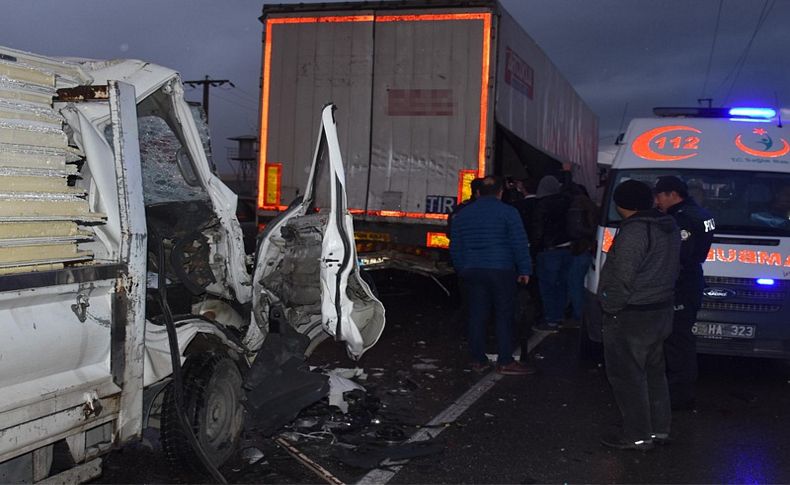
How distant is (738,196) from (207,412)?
17.7ft

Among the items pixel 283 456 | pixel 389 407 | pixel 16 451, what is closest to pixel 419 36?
pixel 389 407

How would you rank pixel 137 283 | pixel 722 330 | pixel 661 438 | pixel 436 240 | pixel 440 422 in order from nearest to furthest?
pixel 137 283, pixel 661 438, pixel 440 422, pixel 722 330, pixel 436 240

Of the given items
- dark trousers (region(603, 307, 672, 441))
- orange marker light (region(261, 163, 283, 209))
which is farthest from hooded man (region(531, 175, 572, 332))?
dark trousers (region(603, 307, 672, 441))

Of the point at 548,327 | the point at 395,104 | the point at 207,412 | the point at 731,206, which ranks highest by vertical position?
the point at 395,104

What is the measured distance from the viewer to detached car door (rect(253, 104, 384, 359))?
16.4 ft

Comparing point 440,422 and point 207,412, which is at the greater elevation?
point 207,412

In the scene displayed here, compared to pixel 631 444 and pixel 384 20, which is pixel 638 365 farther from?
pixel 384 20

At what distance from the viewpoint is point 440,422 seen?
5.84 meters

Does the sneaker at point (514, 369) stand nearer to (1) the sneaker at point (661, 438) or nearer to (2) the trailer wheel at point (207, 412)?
(1) the sneaker at point (661, 438)

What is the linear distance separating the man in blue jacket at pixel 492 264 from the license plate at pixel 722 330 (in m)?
1.51

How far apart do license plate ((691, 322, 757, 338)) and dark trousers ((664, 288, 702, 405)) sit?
693 millimetres

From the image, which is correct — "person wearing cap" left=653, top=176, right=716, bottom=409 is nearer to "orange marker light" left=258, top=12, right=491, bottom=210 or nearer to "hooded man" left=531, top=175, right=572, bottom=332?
"hooded man" left=531, top=175, right=572, bottom=332

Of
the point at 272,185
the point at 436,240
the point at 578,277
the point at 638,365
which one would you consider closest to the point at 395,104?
the point at 436,240

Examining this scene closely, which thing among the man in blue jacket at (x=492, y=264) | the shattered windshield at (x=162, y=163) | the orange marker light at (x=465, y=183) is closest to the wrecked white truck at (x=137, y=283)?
the shattered windshield at (x=162, y=163)
